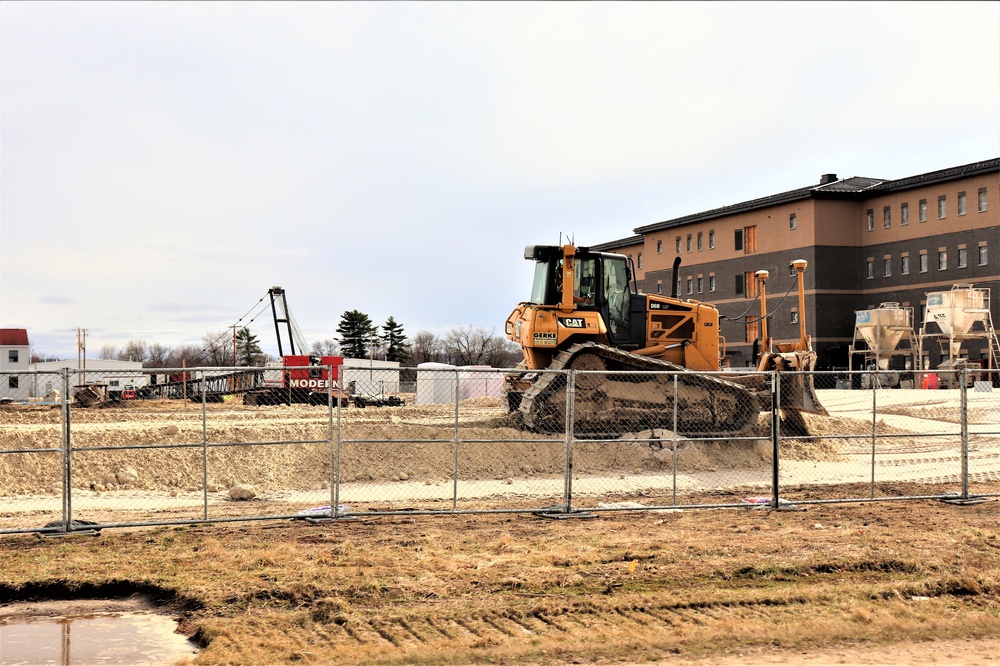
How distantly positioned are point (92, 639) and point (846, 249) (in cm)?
5930

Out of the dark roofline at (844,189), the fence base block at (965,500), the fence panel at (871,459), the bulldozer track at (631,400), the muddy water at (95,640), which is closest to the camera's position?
the muddy water at (95,640)

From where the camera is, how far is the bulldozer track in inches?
737

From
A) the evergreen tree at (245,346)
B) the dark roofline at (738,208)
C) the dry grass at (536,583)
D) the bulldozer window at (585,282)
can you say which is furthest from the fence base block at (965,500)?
the evergreen tree at (245,346)

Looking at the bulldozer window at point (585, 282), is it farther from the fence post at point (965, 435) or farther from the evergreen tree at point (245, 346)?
the evergreen tree at point (245, 346)

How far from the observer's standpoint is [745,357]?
63.9 m

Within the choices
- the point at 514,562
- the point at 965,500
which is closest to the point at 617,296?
the point at 965,500

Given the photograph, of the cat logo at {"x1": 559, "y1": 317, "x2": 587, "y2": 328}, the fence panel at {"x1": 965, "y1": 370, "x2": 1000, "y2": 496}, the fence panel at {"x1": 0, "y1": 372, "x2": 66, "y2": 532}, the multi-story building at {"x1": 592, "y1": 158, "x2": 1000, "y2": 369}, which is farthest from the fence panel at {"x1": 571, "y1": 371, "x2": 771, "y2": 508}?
the multi-story building at {"x1": 592, "y1": 158, "x2": 1000, "y2": 369}

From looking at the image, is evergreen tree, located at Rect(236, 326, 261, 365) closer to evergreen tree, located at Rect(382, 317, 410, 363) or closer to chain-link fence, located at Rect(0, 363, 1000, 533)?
evergreen tree, located at Rect(382, 317, 410, 363)

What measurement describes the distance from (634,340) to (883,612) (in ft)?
42.1

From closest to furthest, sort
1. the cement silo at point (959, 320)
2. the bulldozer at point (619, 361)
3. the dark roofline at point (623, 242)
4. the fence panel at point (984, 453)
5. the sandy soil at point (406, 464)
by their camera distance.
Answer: the sandy soil at point (406, 464) → the fence panel at point (984, 453) → the bulldozer at point (619, 361) → the cement silo at point (959, 320) → the dark roofline at point (623, 242)

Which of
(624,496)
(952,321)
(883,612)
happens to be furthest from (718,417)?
(952,321)

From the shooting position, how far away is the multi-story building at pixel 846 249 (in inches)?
2088

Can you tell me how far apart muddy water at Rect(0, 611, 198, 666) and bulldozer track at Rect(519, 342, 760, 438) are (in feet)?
37.2

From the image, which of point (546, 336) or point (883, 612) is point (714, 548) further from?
point (546, 336)
